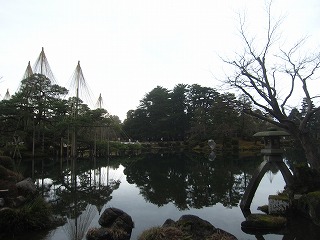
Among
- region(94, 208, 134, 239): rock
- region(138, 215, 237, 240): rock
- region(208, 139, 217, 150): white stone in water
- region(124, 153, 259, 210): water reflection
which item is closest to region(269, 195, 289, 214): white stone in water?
region(124, 153, 259, 210): water reflection

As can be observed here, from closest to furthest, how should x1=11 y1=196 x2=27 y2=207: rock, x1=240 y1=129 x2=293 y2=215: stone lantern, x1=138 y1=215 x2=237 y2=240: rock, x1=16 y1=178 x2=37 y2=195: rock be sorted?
x1=138 y1=215 x2=237 y2=240: rock
x1=11 y1=196 x2=27 y2=207: rock
x1=240 y1=129 x2=293 y2=215: stone lantern
x1=16 y1=178 x2=37 y2=195: rock

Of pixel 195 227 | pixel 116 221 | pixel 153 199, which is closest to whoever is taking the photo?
pixel 195 227

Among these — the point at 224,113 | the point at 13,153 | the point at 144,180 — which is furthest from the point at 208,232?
the point at 224,113

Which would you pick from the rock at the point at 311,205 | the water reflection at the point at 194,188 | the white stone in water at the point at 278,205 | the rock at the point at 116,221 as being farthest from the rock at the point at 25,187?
the rock at the point at 311,205

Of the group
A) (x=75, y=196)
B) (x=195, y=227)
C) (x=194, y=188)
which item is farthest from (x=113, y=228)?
(x=194, y=188)

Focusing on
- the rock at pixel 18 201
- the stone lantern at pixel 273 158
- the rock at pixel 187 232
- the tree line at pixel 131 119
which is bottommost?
the rock at pixel 187 232

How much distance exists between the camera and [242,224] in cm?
862

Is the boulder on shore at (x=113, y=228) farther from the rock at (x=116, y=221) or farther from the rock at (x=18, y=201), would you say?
the rock at (x=18, y=201)

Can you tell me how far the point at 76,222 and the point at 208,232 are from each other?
453cm

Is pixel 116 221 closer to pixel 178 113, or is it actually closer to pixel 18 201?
pixel 18 201

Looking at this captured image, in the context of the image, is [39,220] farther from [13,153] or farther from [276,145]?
[13,153]

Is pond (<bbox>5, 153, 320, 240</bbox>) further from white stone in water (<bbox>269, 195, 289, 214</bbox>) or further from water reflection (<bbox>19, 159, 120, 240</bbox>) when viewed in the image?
white stone in water (<bbox>269, 195, 289, 214</bbox>)

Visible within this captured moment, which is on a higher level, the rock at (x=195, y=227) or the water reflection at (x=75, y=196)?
the rock at (x=195, y=227)

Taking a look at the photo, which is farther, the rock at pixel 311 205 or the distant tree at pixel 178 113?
the distant tree at pixel 178 113
